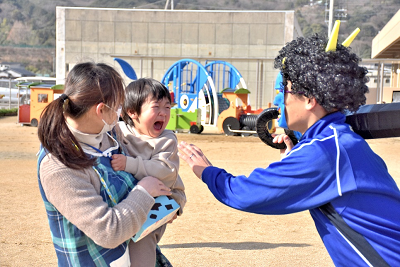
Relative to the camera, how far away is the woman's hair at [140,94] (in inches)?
105

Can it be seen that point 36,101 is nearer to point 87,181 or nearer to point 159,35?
point 87,181

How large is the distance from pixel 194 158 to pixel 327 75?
2.47ft

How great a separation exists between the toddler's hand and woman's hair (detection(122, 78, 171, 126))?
50 cm

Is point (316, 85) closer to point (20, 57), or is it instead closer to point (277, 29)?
point (277, 29)

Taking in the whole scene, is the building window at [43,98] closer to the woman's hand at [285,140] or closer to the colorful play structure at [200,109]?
the colorful play structure at [200,109]

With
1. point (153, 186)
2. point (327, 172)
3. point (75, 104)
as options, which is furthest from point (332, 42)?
point (75, 104)

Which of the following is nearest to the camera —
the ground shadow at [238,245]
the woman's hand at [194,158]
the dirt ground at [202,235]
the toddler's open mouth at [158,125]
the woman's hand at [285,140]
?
the woman's hand at [194,158]

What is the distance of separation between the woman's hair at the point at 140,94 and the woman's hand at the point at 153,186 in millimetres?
564

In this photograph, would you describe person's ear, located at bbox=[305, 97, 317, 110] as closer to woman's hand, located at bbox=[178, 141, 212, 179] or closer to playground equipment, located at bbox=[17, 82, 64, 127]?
woman's hand, located at bbox=[178, 141, 212, 179]

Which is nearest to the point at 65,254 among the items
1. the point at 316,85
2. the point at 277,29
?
the point at 316,85

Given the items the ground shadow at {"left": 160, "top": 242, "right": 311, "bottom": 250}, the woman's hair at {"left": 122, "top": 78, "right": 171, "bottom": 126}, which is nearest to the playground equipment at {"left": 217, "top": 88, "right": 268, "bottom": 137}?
the ground shadow at {"left": 160, "top": 242, "right": 311, "bottom": 250}

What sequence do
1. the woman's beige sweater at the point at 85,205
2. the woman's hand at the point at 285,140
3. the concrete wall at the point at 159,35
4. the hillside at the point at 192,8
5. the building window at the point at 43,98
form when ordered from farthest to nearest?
1. the hillside at the point at 192,8
2. the concrete wall at the point at 159,35
3. the building window at the point at 43,98
4. the woman's hand at the point at 285,140
5. the woman's beige sweater at the point at 85,205

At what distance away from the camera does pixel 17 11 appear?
125 metres

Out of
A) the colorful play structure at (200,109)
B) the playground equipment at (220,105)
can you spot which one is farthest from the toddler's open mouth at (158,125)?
the playground equipment at (220,105)
